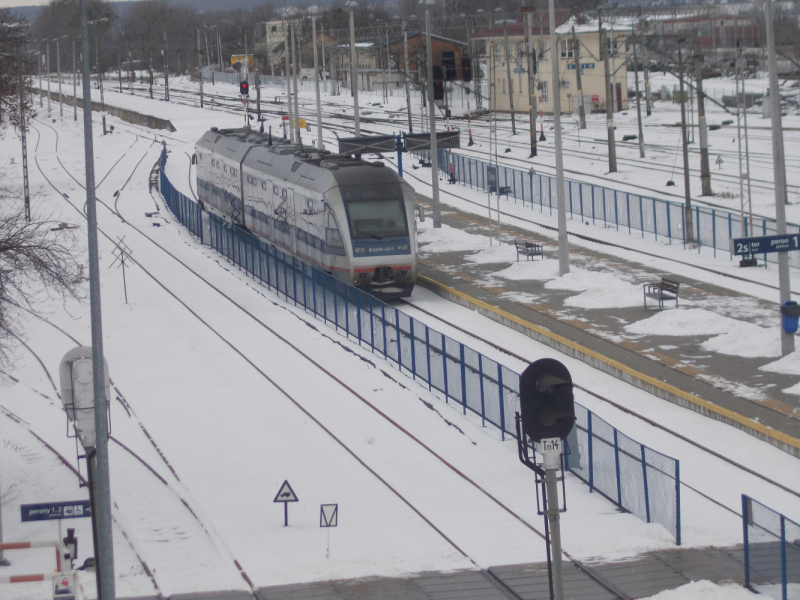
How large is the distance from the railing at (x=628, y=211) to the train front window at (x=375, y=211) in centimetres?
1009

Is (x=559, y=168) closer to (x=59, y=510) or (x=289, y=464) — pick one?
(x=289, y=464)

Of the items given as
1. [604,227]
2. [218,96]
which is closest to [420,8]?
[218,96]

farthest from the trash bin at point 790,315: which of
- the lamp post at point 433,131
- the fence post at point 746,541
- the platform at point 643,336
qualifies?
the lamp post at point 433,131

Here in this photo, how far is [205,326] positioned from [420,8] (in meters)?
124

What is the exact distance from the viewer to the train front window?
1089 inches

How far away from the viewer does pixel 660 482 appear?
14.4 meters

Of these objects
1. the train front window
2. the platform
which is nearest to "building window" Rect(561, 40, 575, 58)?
the platform

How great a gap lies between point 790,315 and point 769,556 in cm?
962

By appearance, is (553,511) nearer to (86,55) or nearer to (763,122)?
(86,55)

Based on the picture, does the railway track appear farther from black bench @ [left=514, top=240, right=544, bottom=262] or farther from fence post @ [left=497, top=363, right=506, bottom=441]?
black bench @ [left=514, top=240, right=544, bottom=262]

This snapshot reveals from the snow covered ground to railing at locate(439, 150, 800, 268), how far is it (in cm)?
404

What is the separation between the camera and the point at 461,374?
2022 centimetres

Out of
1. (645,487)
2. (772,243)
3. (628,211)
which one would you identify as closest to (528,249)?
(628,211)

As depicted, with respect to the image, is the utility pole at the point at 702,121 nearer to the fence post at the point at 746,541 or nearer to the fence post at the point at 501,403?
the fence post at the point at 501,403
